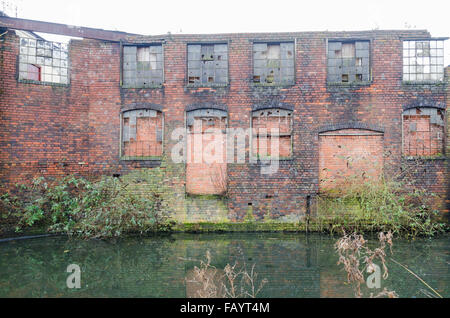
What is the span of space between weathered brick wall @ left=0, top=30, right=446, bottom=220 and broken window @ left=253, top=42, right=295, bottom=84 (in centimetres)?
25

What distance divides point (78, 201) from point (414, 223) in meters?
10.2

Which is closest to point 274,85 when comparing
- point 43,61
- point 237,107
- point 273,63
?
point 273,63

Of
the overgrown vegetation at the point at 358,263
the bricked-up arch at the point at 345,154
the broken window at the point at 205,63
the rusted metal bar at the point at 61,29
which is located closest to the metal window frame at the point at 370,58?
the bricked-up arch at the point at 345,154

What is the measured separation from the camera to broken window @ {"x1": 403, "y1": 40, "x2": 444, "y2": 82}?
895cm

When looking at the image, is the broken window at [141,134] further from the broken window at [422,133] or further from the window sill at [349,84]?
the broken window at [422,133]

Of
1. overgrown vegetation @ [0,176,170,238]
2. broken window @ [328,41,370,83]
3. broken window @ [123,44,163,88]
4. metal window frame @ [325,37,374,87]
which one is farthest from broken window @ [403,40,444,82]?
overgrown vegetation @ [0,176,170,238]

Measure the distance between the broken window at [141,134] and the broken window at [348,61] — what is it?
6.08m

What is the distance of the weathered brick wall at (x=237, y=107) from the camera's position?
8.73m

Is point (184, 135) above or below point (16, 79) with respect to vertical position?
below

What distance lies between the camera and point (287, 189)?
8805 millimetres

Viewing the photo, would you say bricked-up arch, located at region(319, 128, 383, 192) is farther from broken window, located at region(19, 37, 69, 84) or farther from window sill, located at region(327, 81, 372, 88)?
broken window, located at region(19, 37, 69, 84)
